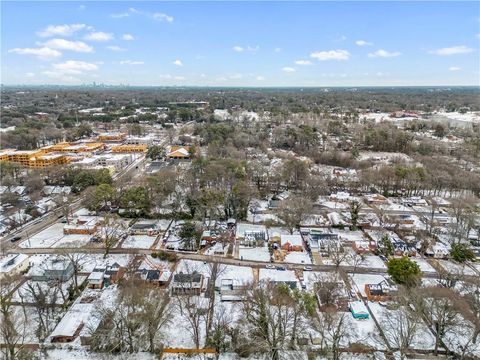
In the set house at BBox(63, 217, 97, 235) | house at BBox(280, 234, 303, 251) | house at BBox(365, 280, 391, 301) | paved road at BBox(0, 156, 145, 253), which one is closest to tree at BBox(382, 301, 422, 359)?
house at BBox(365, 280, 391, 301)

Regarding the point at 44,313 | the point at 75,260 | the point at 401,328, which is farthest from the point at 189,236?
the point at 401,328

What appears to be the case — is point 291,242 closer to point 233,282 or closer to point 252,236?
point 252,236

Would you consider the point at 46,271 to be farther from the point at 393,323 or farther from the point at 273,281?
the point at 393,323

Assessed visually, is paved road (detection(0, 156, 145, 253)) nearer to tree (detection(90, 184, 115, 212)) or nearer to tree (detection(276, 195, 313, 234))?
tree (detection(90, 184, 115, 212))

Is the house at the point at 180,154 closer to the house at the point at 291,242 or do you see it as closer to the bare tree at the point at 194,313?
the house at the point at 291,242

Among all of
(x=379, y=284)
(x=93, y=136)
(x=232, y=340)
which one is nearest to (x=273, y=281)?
(x=232, y=340)
